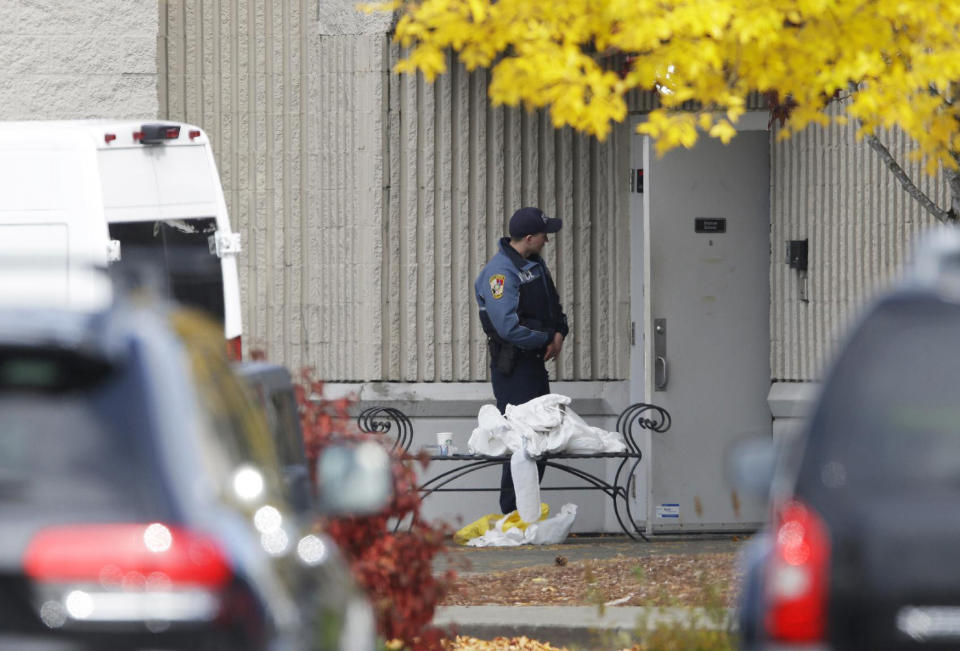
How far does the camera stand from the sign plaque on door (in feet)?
39.5

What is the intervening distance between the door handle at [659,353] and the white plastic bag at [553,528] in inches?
52.1

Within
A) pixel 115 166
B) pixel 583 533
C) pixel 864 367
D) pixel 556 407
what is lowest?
pixel 583 533

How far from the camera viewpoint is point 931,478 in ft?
11.4

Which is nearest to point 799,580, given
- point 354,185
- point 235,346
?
point 235,346

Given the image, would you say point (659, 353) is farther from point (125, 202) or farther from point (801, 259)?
point (125, 202)

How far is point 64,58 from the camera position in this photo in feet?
40.5

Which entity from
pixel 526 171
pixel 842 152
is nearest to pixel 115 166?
pixel 526 171

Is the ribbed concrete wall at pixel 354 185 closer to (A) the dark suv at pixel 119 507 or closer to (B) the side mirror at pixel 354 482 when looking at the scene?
(B) the side mirror at pixel 354 482

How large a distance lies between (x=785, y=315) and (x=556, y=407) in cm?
190

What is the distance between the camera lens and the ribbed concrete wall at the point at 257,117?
12.5 metres

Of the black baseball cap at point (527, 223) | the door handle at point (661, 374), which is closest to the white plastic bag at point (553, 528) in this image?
the door handle at point (661, 374)

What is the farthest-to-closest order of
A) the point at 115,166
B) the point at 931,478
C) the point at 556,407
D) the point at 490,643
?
1. the point at 556,407
2. the point at 115,166
3. the point at 490,643
4. the point at 931,478

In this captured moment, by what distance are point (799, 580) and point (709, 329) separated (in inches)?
343

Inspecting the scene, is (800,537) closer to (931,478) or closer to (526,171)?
(931,478)
